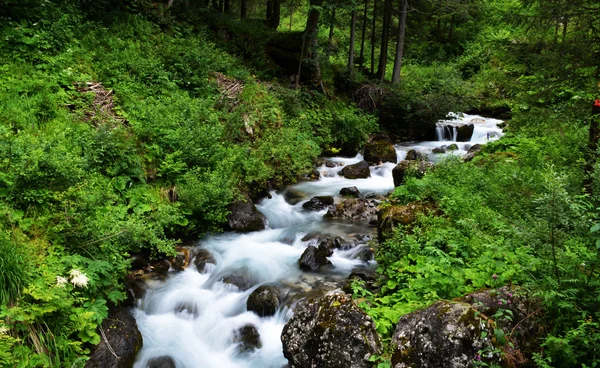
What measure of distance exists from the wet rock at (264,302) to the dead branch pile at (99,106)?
206 inches

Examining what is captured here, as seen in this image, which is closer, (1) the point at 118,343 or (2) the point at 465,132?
(1) the point at 118,343

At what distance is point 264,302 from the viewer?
22.6 ft

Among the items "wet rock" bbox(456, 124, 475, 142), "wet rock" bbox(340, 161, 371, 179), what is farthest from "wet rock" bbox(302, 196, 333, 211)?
"wet rock" bbox(456, 124, 475, 142)

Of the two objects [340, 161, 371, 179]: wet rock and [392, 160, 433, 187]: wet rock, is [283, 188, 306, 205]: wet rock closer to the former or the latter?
[340, 161, 371, 179]: wet rock

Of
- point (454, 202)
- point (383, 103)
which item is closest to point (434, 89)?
point (383, 103)

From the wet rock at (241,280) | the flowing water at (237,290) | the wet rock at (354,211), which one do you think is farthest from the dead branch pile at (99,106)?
the wet rock at (354,211)

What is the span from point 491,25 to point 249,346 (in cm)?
3315

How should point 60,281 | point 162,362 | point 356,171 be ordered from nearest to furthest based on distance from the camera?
point 60,281, point 162,362, point 356,171

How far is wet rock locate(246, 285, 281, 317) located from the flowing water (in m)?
0.10

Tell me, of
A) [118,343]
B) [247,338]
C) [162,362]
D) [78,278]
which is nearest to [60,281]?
[78,278]

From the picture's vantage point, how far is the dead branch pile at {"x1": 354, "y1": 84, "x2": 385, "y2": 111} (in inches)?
758

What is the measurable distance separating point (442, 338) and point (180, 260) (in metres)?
5.42

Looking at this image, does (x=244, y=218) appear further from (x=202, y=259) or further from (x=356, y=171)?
(x=356, y=171)

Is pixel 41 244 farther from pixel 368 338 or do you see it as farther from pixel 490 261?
pixel 490 261
